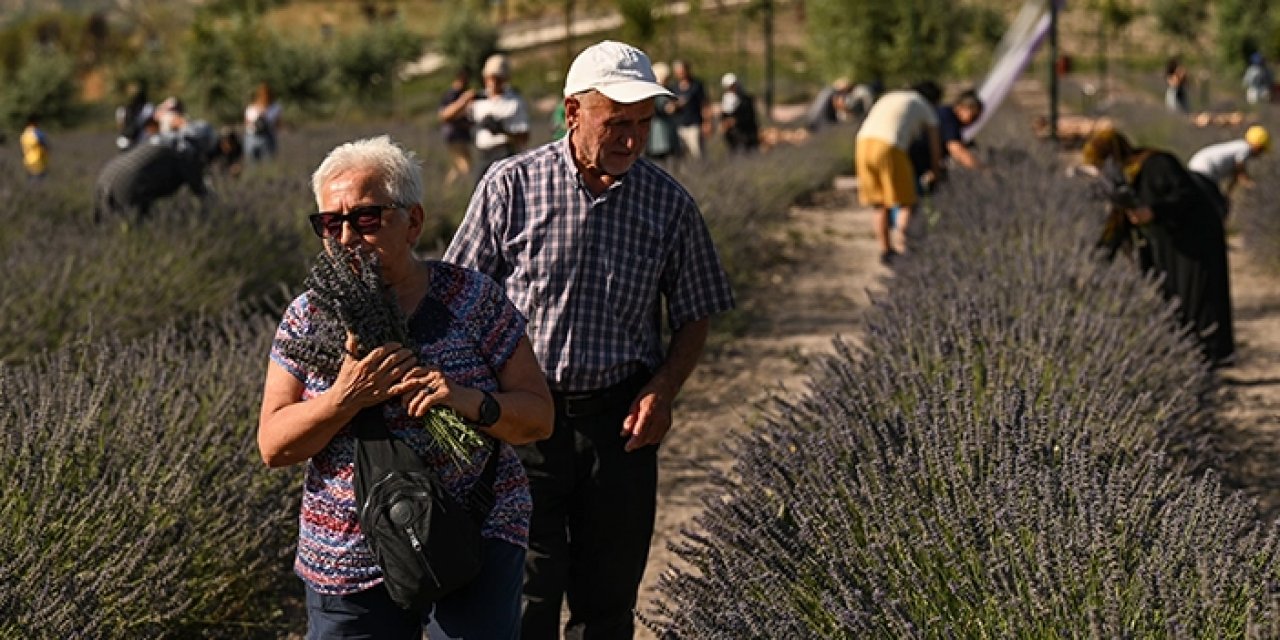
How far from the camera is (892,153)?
9.84 m

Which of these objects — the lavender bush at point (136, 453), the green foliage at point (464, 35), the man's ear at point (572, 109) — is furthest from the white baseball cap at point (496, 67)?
the green foliage at point (464, 35)

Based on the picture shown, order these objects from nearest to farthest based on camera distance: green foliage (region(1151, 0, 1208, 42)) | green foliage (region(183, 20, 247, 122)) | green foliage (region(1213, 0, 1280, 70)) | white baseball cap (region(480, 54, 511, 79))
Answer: white baseball cap (region(480, 54, 511, 79)) → green foliage (region(1213, 0, 1280, 70)) → green foliage (region(183, 20, 247, 122)) → green foliage (region(1151, 0, 1208, 42))

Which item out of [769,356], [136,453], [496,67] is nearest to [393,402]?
[136,453]

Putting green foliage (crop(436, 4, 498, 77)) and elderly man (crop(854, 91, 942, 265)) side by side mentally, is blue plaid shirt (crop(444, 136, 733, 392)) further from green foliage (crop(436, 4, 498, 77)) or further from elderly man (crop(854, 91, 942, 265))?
green foliage (crop(436, 4, 498, 77))

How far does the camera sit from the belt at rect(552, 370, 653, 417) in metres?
3.17

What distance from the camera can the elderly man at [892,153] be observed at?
987cm

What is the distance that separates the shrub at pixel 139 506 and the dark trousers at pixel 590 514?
768 mm

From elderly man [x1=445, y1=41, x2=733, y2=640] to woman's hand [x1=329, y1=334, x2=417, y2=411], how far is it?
31.5 inches

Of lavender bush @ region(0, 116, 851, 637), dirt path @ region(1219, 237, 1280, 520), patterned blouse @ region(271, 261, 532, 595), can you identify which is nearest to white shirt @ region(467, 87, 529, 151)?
lavender bush @ region(0, 116, 851, 637)

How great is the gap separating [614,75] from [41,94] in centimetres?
3990

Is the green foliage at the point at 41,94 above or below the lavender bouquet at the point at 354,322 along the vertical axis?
below

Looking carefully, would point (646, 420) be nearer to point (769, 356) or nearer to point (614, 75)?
point (614, 75)

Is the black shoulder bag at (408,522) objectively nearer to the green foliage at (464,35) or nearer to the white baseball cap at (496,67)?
the white baseball cap at (496,67)

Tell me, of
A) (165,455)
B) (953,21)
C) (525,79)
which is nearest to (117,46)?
(525,79)
